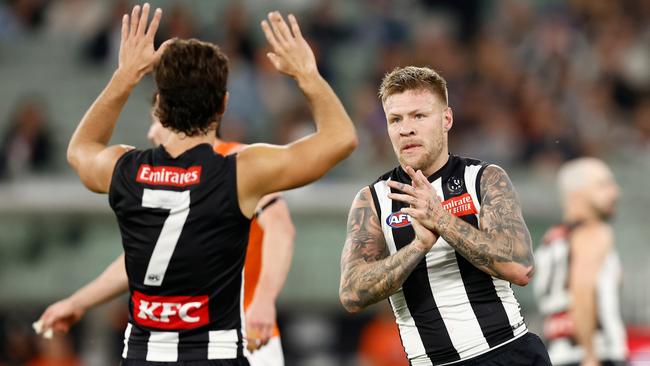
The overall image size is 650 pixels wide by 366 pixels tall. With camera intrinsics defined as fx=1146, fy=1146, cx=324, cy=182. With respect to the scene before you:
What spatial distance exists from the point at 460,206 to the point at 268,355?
1787 millimetres

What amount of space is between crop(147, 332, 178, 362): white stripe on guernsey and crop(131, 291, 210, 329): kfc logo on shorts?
40 mm

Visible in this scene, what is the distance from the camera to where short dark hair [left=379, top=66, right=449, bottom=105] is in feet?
16.8

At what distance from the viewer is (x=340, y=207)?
13219mm

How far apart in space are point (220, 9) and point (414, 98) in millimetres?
12432

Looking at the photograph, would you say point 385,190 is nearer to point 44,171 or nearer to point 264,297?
point 264,297

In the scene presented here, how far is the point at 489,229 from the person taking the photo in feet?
15.9

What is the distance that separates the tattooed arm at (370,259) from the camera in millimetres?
4734

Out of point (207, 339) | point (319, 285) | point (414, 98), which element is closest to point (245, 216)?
point (207, 339)

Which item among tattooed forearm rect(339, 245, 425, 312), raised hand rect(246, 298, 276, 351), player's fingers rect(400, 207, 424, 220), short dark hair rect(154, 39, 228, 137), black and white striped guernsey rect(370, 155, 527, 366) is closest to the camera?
player's fingers rect(400, 207, 424, 220)

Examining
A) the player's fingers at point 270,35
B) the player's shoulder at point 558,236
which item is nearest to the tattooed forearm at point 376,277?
the player's fingers at point 270,35

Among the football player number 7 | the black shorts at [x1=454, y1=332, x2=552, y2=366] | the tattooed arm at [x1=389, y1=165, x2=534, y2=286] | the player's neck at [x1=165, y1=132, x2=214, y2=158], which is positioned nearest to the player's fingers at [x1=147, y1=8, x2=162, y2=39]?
the player's neck at [x1=165, y1=132, x2=214, y2=158]

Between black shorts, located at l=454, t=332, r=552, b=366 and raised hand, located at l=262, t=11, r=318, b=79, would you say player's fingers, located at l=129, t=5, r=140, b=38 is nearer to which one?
raised hand, located at l=262, t=11, r=318, b=79

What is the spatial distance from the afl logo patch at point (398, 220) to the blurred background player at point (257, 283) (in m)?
0.91

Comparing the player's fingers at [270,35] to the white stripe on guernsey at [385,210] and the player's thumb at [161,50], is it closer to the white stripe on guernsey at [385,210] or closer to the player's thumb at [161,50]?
the player's thumb at [161,50]
